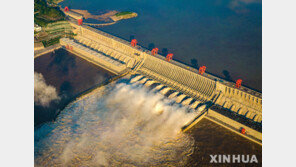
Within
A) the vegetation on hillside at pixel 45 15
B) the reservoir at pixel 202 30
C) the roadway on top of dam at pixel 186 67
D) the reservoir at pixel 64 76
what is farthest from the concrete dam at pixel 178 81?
the vegetation on hillside at pixel 45 15

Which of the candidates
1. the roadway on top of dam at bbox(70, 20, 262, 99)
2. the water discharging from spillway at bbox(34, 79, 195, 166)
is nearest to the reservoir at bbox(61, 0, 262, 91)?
the roadway on top of dam at bbox(70, 20, 262, 99)

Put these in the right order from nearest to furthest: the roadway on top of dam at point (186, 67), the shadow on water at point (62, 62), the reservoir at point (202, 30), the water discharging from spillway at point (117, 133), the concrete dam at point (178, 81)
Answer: the water discharging from spillway at point (117, 133)
the concrete dam at point (178, 81)
the roadway on top of dam at point (186, 67)
the shadow on water at point (62, 62)
the reservoir at point (202, 30)

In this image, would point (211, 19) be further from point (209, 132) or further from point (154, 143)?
point (154, 143)

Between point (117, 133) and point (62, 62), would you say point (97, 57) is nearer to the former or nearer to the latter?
point (62, 62)

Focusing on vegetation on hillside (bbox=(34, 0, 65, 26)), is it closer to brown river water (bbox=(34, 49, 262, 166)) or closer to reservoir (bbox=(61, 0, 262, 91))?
brown river water (bbox=(34, 49, 262, 166))

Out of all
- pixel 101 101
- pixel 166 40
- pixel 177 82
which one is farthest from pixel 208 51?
A: pixel 101 101

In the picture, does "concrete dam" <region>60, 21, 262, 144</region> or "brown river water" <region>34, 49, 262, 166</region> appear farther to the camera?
"concrete dam" <region>60, 21, 262, 144</region>

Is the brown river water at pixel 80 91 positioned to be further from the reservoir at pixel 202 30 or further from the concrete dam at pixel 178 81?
the reservoir at pixel 202 30
